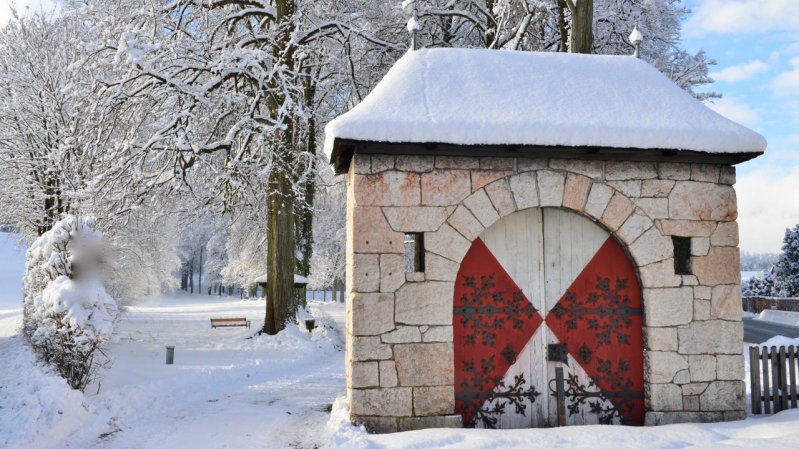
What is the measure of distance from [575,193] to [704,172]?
1.39 metres

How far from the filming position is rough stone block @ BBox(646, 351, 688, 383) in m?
5.61

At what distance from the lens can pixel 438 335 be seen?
5434mm

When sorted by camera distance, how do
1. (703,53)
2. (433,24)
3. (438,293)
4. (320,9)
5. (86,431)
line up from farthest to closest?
1. (703,53)
2. (433,24)
3. (320,9)
4. (86,431)
5. (438,293)

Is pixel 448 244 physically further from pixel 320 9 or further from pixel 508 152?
pixel 320 9

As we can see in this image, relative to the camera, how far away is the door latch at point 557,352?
5.64 metres

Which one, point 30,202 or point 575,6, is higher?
point 575,6

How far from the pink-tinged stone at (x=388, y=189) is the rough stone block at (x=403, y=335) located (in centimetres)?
116

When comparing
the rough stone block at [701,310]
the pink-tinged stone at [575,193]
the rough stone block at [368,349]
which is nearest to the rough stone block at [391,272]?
the rough stone block at [368,349]

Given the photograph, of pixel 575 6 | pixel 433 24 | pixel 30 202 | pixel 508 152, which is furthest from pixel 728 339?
pixel 30 202

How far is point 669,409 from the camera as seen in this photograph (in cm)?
560

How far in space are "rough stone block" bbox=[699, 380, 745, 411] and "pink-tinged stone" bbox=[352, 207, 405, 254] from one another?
3.29 meters

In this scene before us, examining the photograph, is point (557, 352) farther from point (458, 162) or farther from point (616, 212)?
point (458, 162)

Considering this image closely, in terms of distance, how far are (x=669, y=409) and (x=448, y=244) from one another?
2.65 meters

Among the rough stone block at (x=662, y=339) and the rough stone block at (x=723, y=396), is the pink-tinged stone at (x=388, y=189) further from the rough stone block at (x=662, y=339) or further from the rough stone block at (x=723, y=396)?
the rough stone block at (x=723, y=396)
